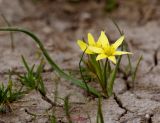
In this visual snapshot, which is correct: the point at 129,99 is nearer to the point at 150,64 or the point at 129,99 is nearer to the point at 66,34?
the point at 150,64

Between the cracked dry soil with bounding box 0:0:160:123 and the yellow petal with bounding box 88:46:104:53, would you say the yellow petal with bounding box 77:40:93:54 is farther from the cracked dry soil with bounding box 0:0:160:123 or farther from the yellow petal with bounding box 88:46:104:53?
the cracked dry soil with bounding box 0:0:160:123

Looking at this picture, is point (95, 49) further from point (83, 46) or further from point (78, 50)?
point (78, 50)

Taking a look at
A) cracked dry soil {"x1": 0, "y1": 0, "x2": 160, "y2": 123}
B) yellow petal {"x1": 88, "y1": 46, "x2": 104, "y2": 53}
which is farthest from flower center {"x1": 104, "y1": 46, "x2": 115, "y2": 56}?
cracked dry soil {"x1": 0, "y1": 0, "x2": 160, "y2": 123}

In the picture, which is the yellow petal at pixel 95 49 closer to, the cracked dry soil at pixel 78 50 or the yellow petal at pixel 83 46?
the yellow petal at pixel 83 46

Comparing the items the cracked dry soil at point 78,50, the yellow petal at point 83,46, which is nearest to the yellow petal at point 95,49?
the yellow petal at point 83,46

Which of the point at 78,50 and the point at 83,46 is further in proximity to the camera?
the point at 78,50

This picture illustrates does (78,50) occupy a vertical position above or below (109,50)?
above

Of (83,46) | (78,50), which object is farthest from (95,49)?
(78,50)

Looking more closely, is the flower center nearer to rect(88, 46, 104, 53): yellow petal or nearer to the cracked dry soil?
rect(88, 46, 104, 53): yellow petal

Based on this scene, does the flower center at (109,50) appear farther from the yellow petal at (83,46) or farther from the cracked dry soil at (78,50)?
the cracked dry soil at (78,50)

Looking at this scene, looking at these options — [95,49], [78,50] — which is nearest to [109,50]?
[95,49]
